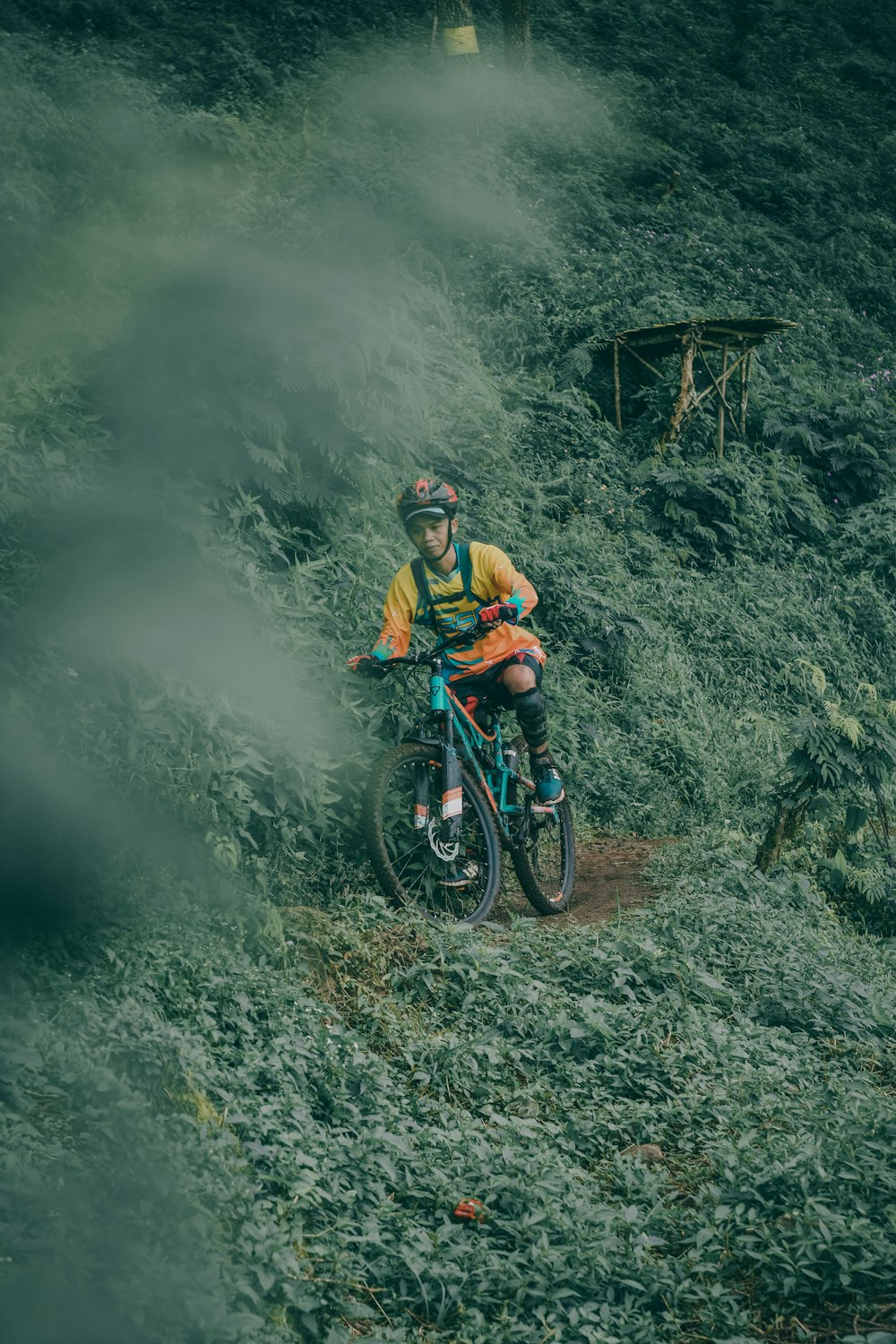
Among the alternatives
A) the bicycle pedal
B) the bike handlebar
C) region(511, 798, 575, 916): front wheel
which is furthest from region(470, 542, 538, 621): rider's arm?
the bicycle pedal

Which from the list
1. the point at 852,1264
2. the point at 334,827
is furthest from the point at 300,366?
the point at 852,1264

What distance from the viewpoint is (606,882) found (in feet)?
23.6

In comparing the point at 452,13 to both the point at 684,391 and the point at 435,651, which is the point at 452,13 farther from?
the point at 435,651

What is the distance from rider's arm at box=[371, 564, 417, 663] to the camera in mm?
6168

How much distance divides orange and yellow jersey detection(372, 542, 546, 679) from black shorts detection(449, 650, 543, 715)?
0.07 metres

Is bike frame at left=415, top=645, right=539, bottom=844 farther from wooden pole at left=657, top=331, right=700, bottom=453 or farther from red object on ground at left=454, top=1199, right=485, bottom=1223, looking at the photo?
wooden pole at left=657, top=331, right=700, bottom=453

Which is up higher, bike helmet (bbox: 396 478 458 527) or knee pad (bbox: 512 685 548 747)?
bike helmet (bbox: 396 478 458 527)

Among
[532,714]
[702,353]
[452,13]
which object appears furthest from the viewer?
[452,13]

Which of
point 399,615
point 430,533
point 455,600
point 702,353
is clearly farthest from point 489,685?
point 702,353

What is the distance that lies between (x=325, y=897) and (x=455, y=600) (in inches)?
68.0

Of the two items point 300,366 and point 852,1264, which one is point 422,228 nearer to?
point 300,366

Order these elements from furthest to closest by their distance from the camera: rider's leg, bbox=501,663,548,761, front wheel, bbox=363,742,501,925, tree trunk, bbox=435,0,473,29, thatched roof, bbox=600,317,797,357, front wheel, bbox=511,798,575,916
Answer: tree trunk, bbox=435,0,473,29 < thatched roof, bbox=600,317,797,357 < front wheel, bbox=511,798,575,916 < rider's leg, bbox=501,663,548,761 < front wheel, bbox=363,742,501,925

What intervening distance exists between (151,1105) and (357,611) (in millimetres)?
3732

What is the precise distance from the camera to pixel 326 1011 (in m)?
4.75
